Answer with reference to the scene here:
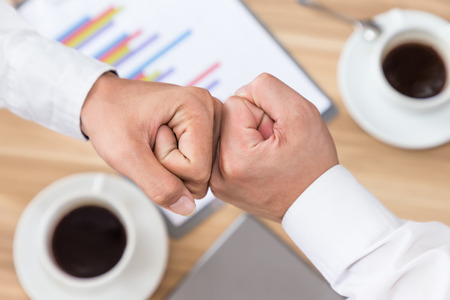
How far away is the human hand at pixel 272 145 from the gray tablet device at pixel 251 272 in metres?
0.12

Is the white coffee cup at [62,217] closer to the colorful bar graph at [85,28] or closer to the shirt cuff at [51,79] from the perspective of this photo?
the shirt cuff at [51,79]

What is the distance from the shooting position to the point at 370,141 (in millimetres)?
617

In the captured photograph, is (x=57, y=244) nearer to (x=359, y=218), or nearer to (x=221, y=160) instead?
(x=221, y=160)

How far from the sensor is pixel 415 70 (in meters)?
0.60

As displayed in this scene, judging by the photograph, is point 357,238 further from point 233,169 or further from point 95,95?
point 95,95

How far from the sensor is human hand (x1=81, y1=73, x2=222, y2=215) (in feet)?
1.41

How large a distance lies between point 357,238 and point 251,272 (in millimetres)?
160

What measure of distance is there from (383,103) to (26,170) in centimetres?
42

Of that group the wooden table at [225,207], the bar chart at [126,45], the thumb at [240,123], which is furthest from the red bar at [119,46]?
the thumb at [240,123]

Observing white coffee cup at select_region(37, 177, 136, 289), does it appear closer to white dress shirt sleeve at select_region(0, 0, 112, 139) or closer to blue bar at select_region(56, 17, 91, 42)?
white dress shirt sleeve at select_region(0, 0, 112, 139)

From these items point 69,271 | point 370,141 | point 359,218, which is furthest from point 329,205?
point 69,271

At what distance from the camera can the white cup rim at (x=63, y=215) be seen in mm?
510

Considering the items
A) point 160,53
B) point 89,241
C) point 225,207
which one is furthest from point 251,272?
point 160,53

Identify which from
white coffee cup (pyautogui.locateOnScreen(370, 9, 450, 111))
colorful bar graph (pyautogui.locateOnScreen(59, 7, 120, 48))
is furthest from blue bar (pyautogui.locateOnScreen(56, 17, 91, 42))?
white coffee cup (pyautogui.locateOnScreen(370, 9, 450, 111))
